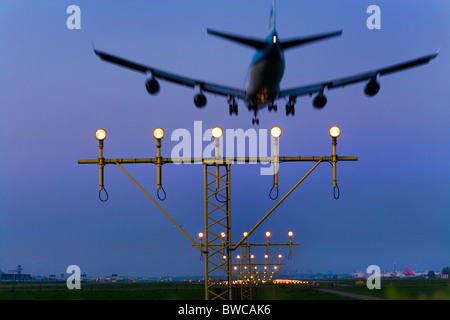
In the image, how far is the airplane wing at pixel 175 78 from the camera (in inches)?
1361

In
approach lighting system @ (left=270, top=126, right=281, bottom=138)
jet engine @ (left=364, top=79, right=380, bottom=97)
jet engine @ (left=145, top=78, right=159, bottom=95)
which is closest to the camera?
approach lighting system @ (left=270, top=126, right=281, bottom=138)

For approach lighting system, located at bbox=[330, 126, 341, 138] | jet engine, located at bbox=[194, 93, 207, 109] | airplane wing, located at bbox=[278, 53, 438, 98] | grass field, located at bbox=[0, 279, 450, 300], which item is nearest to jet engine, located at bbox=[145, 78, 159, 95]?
jet engine, located at bbox=[194, 93, 207, 109]

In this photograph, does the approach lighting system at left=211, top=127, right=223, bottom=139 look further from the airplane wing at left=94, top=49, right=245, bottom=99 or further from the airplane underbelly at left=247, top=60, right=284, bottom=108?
the airplane underbelly at left=247, top=60, right=284, bottom=108

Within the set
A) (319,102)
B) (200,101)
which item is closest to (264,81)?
(200,101)

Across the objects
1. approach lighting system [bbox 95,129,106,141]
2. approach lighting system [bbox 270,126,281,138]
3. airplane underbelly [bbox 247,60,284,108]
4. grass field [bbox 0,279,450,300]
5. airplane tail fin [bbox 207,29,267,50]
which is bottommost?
grass field [bbox 0,279,450,300]

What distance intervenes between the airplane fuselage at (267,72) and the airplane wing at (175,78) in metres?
2.41

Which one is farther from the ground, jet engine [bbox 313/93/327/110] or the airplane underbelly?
the airplane underbelly

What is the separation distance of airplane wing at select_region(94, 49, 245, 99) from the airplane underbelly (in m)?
2.17

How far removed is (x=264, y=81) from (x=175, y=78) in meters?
6.96

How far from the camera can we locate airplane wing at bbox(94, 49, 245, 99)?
113 feet

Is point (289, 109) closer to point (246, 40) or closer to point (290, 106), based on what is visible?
point (290, 106)

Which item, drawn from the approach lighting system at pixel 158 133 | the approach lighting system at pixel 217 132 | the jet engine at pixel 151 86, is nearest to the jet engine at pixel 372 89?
the jet engine at pixel 151 86
